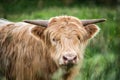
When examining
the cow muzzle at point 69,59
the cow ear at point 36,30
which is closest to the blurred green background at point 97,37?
the cow muzzle at point 69,59

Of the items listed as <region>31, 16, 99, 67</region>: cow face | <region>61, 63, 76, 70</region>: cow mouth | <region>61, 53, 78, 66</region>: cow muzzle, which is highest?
<region>31, 16, 99, 67</region>: cow face

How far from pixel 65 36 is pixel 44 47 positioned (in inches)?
28.0

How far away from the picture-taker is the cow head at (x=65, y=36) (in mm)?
8789

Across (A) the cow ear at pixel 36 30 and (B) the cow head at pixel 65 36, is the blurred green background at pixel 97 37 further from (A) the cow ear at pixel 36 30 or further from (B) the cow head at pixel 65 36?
(A) the cow ear at pixel 36 30

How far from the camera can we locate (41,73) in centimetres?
969

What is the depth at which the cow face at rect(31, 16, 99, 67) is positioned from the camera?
870 cm

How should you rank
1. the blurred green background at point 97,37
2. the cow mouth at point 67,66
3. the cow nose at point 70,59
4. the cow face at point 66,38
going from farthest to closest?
the cow face at point 66,38 < the cow mouth at point 67,66 < the cow nose at point 70,59 < the blurred green background at point 97,37

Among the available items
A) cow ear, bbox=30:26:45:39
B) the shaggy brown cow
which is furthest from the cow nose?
cow ear, bbox=30:26:45:39

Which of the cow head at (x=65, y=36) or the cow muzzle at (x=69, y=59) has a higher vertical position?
the cow head at (x=65, y=36)

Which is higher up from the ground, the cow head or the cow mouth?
the cow head

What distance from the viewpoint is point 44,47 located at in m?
9.63

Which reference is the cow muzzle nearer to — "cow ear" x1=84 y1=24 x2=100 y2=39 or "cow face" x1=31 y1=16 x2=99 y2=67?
"cow face" x1=31 y1=16 x2=99 y2=67

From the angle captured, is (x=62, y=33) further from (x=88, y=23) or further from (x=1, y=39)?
(x=1, y=39)

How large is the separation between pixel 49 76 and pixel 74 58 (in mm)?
1240
